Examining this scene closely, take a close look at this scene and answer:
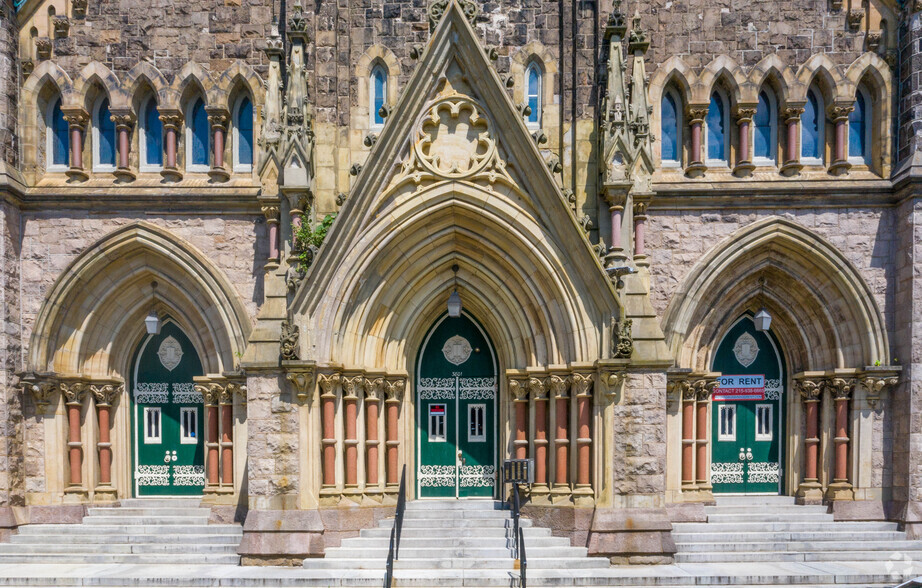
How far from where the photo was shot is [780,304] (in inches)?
493

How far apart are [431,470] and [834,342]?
23.0 ft

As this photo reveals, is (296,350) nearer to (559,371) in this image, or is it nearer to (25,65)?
(559,371)

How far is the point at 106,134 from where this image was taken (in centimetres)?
1282


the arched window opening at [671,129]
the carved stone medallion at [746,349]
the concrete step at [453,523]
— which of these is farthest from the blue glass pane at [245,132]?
the carved stone medallion at [746,349]

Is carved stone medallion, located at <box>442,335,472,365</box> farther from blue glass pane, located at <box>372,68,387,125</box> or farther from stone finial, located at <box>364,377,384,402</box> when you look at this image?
blue glass pane, located at <box>372,68,387,125</box>

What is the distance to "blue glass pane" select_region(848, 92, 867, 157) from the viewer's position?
1258 centimetres

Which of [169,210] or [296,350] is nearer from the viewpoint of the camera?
[296,350]

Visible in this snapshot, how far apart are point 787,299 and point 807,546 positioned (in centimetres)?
396

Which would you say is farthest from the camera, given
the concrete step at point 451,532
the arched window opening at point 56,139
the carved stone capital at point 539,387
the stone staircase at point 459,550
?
the arched window opening at point 56,139

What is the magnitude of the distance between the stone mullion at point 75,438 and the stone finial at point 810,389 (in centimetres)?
1200

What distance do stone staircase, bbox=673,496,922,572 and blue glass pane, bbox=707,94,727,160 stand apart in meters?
5.90

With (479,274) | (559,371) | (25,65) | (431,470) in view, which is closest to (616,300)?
(559,371)

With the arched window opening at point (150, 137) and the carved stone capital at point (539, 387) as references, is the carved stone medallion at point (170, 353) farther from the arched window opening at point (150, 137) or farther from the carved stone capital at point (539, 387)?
the carved stone capital at point (539, 387)

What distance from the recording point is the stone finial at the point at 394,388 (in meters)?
12.0
